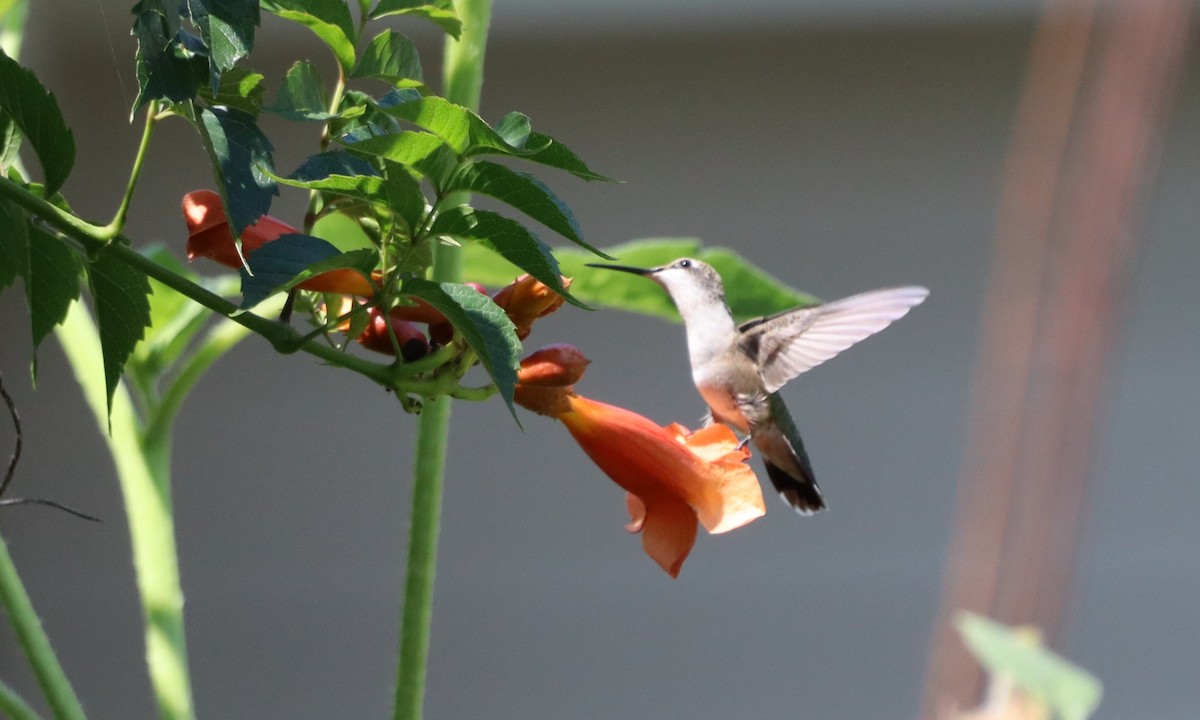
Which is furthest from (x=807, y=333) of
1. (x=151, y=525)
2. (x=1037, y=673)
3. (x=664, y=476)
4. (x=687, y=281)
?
(x=151, y=525)

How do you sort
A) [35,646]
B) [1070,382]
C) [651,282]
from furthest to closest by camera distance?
[1070,382] → [651,282] → [35,646]

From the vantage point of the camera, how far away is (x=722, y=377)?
127cm

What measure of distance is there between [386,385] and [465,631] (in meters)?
4.27

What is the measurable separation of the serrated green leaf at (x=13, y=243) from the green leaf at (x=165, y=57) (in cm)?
9

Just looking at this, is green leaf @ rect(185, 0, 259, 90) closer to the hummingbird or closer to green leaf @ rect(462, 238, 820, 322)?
green leaf @ rect(462, 238, 820, 322)

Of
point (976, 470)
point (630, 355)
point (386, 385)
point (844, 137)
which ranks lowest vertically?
point (386, 385)

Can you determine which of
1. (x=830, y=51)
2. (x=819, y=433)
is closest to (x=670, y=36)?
(x=830, y=51)

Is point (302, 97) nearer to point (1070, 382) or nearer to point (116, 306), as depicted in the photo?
point (116, 306)

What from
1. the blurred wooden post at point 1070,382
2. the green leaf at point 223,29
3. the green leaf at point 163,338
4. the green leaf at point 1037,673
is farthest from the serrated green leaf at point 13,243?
the blurred wooden post at point 1070,382

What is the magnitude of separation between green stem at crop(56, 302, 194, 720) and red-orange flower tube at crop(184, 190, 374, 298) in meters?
0.21

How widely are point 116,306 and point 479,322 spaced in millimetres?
174

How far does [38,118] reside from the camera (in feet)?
1.86

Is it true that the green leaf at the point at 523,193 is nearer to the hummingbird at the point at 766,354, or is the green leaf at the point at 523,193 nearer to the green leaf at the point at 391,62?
the green leaf at the point at 391,62

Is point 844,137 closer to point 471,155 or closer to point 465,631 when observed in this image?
point 465,631
